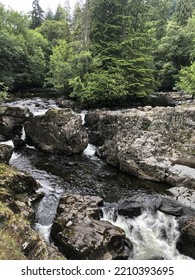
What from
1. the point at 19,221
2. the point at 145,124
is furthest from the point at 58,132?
the point at 19,221

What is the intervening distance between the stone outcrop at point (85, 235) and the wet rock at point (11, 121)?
9.31 m

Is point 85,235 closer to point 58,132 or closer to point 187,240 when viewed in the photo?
point 187,240

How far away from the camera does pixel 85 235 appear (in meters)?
9.12

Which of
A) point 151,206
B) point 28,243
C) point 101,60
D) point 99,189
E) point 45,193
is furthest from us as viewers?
point 101,60

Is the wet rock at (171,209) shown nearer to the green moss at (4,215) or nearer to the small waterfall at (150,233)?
the small waterfall at (150,233)

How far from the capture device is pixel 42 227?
33.6 ft

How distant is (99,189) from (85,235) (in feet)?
13.8

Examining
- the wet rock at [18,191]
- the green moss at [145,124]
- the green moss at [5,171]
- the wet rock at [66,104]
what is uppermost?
the wet rock at [66,104]

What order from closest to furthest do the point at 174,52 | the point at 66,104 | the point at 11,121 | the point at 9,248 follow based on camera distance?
the point at 9,248
the point at 11,121
the point at 66,104
the point at 174,52

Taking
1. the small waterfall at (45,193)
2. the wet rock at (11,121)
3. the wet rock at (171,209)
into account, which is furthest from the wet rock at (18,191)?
the wet rock at (11,121)

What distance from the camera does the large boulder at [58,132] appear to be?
17.1 meters

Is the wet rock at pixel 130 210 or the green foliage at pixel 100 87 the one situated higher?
the green foliage at pixel 100 87

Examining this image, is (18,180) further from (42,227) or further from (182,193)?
(182,193)
